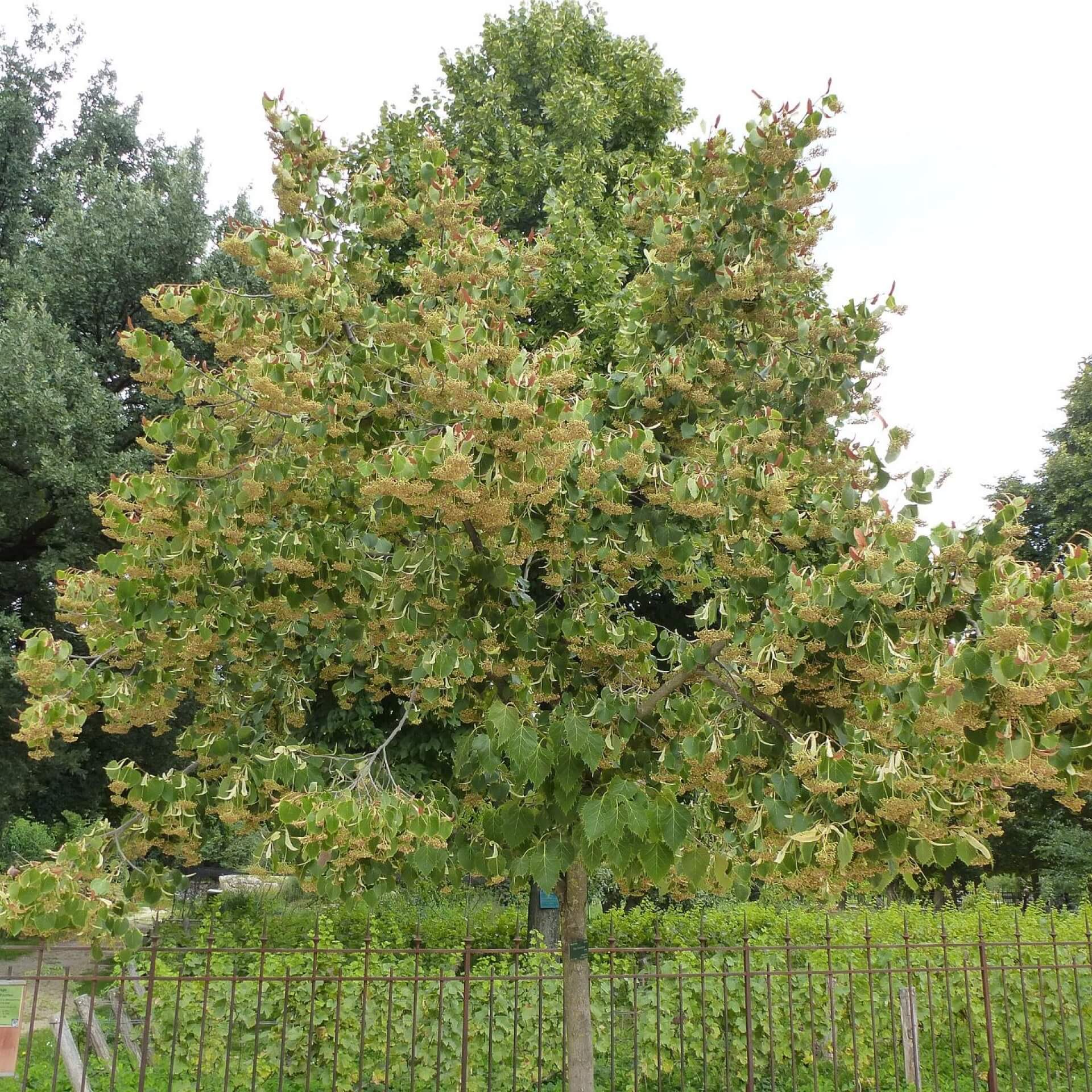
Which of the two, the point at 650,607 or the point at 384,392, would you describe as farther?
the point at 650,607

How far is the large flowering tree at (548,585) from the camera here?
3.42 m

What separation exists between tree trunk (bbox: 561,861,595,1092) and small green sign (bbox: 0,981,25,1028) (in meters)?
2.70

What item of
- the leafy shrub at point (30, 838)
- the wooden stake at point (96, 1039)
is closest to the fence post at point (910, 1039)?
the wooden stake at point (96, 1039)

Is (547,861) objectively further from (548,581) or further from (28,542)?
(28,542)

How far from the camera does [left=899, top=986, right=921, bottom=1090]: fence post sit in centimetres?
725

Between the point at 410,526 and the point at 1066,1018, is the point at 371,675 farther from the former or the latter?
the point at 1066,1018

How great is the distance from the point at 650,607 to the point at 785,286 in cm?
744

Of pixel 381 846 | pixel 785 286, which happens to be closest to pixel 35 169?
pixel 785 286

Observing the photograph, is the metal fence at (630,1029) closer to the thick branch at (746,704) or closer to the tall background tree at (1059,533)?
the thick branch at (746,704)

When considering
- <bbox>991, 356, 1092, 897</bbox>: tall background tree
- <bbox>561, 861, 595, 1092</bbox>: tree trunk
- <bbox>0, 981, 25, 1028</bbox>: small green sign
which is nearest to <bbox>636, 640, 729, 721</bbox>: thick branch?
A: <bbox>561, 861, 595, 1092</bbox>: tree trunk

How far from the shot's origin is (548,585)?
468cm

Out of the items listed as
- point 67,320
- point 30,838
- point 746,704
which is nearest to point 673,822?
point 746,704

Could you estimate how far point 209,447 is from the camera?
4.61 meters

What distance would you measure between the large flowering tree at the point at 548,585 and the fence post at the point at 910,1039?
3.90 metres
